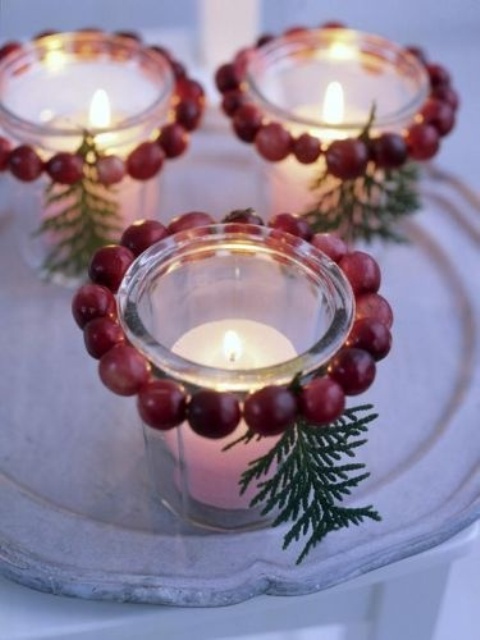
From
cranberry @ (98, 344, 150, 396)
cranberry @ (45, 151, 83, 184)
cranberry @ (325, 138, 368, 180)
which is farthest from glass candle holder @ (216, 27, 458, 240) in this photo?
cranberry @ (98, 344, 150, 396)

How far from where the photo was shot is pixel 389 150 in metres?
0.63

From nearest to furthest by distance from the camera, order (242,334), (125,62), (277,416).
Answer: (277,416) < (242,334) < (125,62)

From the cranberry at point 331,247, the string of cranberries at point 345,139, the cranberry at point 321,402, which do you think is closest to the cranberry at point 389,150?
the string of cranberries at point 345,139

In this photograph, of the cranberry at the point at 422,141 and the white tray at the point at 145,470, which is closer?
the white tray at the point at 145,470

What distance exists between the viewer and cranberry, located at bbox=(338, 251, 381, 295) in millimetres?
526

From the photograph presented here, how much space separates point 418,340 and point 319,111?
0.65 ft

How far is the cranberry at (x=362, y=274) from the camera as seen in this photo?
1.73 feet

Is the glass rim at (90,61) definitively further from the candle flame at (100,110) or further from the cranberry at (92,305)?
the cranberry at (92,305)

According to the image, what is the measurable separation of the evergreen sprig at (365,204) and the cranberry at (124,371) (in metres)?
0.21

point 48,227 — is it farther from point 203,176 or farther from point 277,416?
point 277,416

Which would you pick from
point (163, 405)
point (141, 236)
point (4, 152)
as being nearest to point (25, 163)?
point (4, 152)

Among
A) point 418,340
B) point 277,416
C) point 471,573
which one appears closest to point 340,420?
point 277,416

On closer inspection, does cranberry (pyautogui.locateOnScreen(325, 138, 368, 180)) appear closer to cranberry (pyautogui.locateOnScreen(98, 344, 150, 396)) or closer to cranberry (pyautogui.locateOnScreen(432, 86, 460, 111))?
cranberry (pyautogui.locateOnScreen(432, 86, 460, 111))

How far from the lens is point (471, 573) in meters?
0.73
